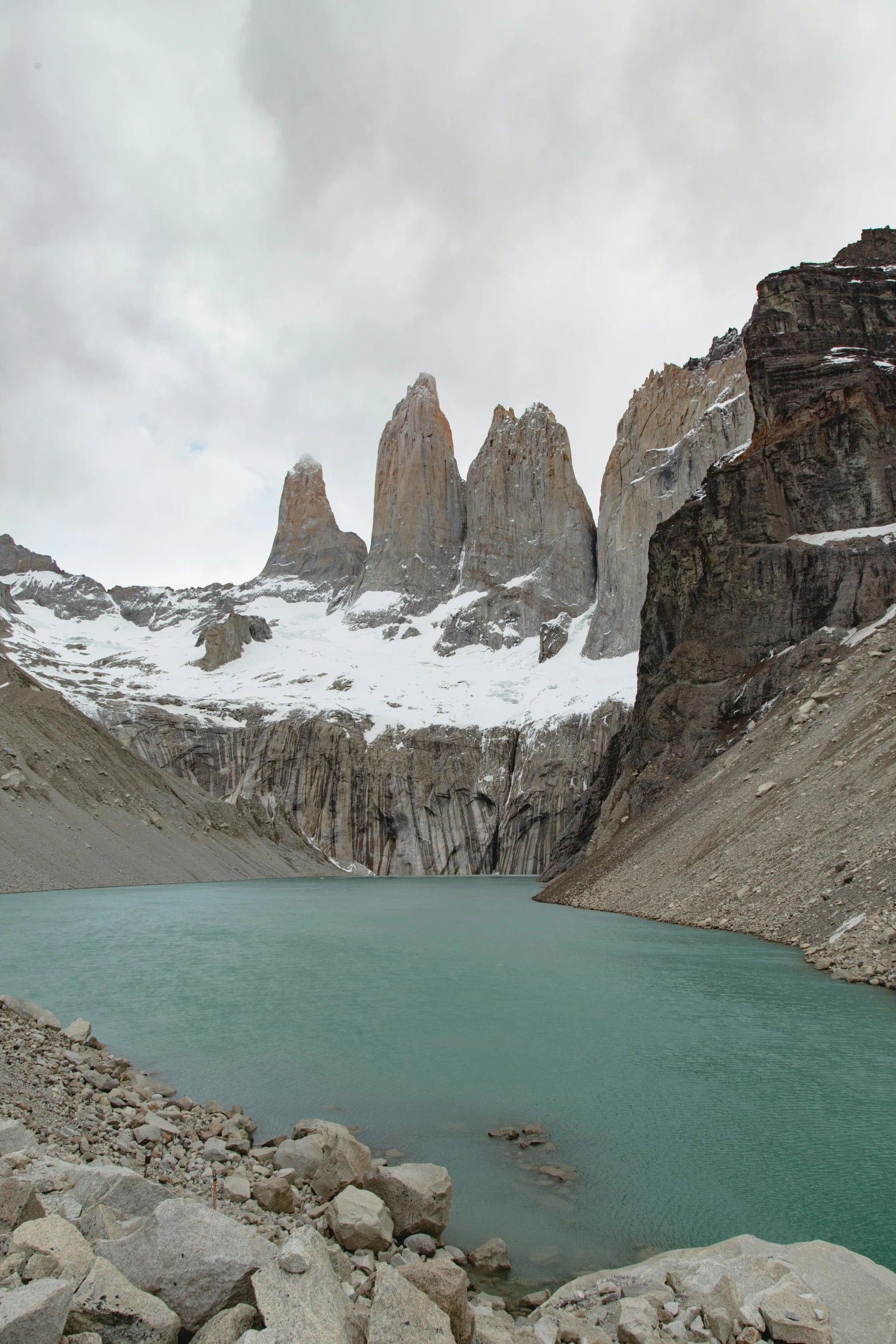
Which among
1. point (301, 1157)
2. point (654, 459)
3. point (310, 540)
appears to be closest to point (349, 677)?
point (654, 459)

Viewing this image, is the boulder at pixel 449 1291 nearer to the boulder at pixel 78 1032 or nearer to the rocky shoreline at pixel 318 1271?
the rocky shoreline at pixel 318 1271

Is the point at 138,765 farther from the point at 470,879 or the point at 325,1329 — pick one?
the point at 325,1329

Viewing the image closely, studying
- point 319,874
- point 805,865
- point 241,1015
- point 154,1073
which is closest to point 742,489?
point 805,865

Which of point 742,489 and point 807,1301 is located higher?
point 742,489

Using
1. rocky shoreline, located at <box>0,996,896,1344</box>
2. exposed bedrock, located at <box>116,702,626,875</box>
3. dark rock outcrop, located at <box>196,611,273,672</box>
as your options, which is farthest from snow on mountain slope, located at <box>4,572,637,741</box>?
rocky shoreline, located at <box>0,996,896,1344</box>

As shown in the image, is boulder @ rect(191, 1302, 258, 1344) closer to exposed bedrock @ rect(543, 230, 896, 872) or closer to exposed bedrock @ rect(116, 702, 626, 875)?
exposed bedrock @ rect(543, 230, 896, 872)

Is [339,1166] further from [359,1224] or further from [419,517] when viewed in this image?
[419,517]
